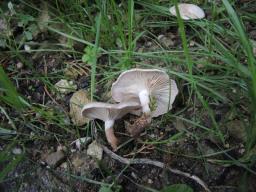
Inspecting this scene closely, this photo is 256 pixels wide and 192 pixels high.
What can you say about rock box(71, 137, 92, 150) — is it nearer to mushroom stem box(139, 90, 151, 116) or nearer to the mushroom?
the mushroom

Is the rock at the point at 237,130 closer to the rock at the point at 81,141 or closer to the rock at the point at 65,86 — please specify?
the rock at the point at 81,141

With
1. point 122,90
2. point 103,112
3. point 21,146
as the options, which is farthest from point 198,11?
point 21,146

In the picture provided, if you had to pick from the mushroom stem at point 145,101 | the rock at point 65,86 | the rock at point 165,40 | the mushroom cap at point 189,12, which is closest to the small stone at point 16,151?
the rock at point 65,86

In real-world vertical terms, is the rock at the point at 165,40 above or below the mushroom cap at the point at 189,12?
below

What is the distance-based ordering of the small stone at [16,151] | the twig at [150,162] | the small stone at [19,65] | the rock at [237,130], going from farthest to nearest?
the small stone at [19,65] < the small stone at [16,151] < the rock at [237,130] < the twig at [150,162]

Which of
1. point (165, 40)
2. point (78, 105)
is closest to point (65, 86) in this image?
point (78, 105)

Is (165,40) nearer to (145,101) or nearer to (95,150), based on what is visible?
(145,101)

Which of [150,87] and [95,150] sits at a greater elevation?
[150,87]
